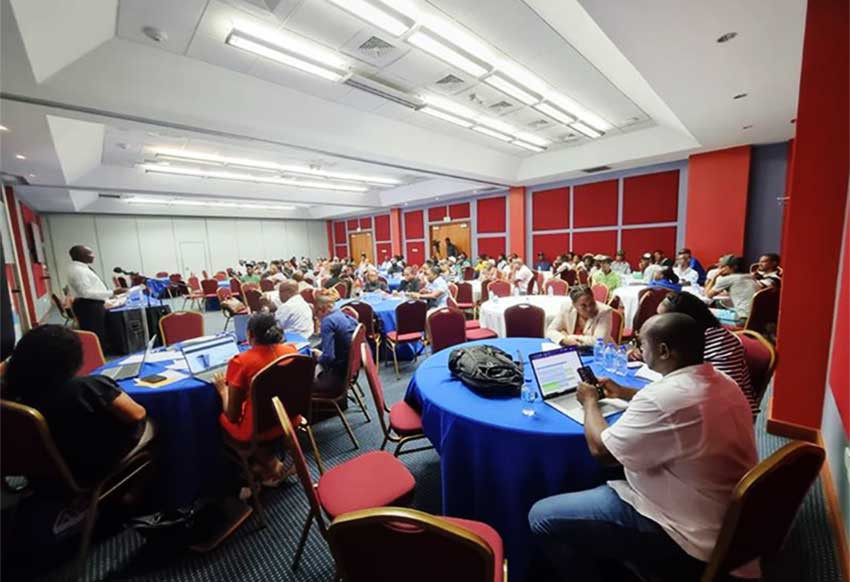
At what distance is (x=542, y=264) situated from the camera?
10.4 m

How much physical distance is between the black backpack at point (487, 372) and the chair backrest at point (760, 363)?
153 cm

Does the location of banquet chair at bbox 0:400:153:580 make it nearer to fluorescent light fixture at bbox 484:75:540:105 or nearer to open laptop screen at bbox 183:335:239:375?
open laptop screen at bbox 183:335:239:375

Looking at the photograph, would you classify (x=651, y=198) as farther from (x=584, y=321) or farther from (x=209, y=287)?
(x=209, y=287)

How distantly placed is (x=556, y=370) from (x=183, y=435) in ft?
7.87

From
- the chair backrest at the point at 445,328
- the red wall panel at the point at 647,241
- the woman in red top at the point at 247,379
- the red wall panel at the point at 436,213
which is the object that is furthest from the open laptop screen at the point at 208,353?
the red wall panel at the point at 436,213

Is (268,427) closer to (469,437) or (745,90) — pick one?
(469,437)

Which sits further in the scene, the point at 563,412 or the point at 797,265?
the point at 797,265

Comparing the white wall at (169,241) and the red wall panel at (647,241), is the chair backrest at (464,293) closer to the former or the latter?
the red wall panel at (647,241)

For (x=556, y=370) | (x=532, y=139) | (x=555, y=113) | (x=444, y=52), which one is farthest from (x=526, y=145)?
(x=556, y=370)

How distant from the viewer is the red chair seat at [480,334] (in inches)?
176

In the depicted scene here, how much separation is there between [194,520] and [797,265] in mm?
4629

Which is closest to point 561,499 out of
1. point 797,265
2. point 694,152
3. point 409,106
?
point 797,265

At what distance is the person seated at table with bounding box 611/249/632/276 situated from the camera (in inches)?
337

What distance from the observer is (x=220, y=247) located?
15.8 m
